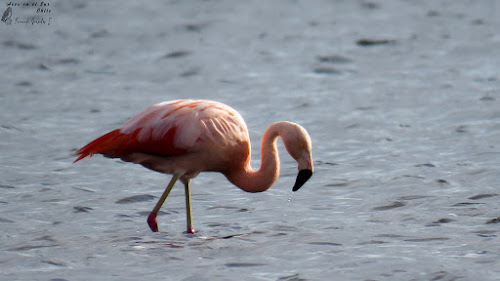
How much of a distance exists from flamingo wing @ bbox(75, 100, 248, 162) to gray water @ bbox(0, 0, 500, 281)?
0.66 m

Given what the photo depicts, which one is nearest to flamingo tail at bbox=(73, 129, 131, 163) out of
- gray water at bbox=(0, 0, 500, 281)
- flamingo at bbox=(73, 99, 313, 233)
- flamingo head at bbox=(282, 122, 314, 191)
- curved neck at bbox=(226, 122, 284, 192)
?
flamingo at bbox=(73, 99, 313, 233)

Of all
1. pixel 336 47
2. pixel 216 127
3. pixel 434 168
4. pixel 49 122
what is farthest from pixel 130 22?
pixel 216 127

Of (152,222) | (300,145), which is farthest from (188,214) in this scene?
(300,145)

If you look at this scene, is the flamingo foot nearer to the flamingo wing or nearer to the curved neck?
the flamingo wing

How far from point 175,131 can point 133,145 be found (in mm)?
325

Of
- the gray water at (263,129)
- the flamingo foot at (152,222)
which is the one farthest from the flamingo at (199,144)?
the gray water at (263,129)

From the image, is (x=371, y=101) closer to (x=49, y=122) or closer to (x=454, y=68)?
(x=454, y=68)

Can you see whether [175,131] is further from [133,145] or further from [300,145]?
[300,145]

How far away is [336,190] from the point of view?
852 cm

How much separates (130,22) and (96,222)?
904 centimetres

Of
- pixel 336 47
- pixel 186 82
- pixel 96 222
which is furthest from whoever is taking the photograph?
pixel 336 47

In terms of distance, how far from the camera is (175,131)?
22.7 feet

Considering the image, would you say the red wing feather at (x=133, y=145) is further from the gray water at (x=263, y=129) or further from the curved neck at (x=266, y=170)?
the gray water at (x=263, y=129)

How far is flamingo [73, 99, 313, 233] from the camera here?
687 centimetres
